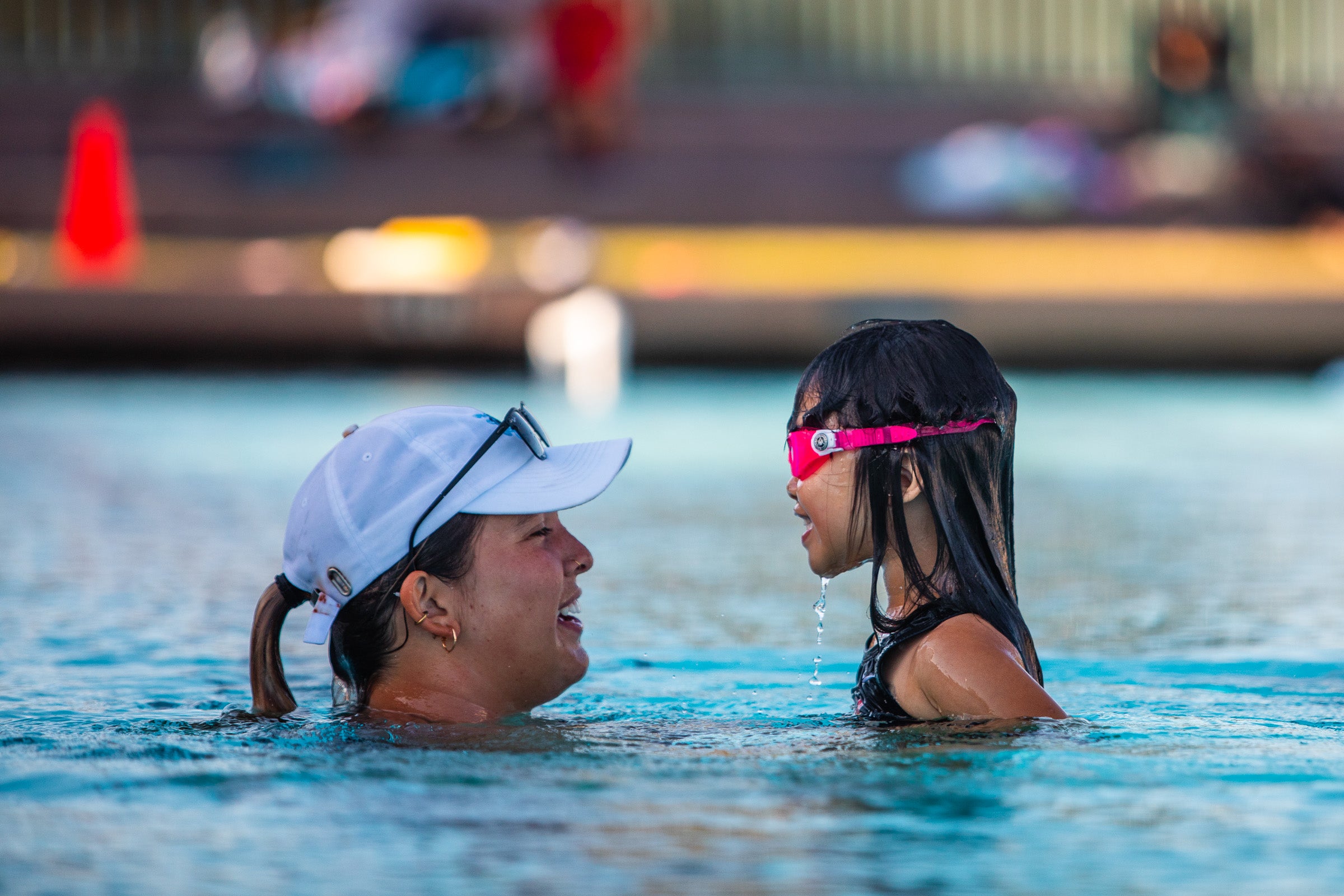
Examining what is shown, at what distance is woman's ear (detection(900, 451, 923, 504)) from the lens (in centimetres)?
324

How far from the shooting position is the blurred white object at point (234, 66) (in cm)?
1817

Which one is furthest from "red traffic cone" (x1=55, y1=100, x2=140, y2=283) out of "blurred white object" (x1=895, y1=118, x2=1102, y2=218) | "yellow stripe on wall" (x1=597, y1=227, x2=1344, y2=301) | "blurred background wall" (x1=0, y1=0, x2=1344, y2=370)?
"blurred white object" (x1=895, y1=118, x2=1102, y2=218)

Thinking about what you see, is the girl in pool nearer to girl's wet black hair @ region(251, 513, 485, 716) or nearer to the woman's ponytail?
girl's wet black hair @ region(251, 513, 485, 716)

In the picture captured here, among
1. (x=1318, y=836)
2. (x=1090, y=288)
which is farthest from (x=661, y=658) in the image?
(x=1090, y=288)

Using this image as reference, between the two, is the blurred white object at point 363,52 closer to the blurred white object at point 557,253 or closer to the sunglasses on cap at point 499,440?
the blurred white object at point 557,253

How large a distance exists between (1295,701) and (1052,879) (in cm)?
170

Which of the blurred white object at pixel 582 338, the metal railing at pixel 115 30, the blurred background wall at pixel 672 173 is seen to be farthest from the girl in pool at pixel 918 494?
the metal railing at pixel 115 30

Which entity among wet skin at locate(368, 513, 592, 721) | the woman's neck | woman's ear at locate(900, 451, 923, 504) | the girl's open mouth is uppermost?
woman's ear at locate(900, 451, 923, 504)

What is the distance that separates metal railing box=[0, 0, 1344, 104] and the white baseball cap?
53.6 feet

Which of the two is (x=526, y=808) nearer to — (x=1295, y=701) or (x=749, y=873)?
(x=749, y=873)

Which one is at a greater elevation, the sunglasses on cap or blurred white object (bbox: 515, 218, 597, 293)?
blurred white object (bbox: 515, 218, 597, 293)

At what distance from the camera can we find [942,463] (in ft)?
10.6

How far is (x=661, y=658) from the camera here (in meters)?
4.71

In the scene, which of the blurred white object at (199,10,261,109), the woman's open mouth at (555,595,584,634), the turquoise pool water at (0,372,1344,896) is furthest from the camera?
the blurred white object at (199,10,261,109)
